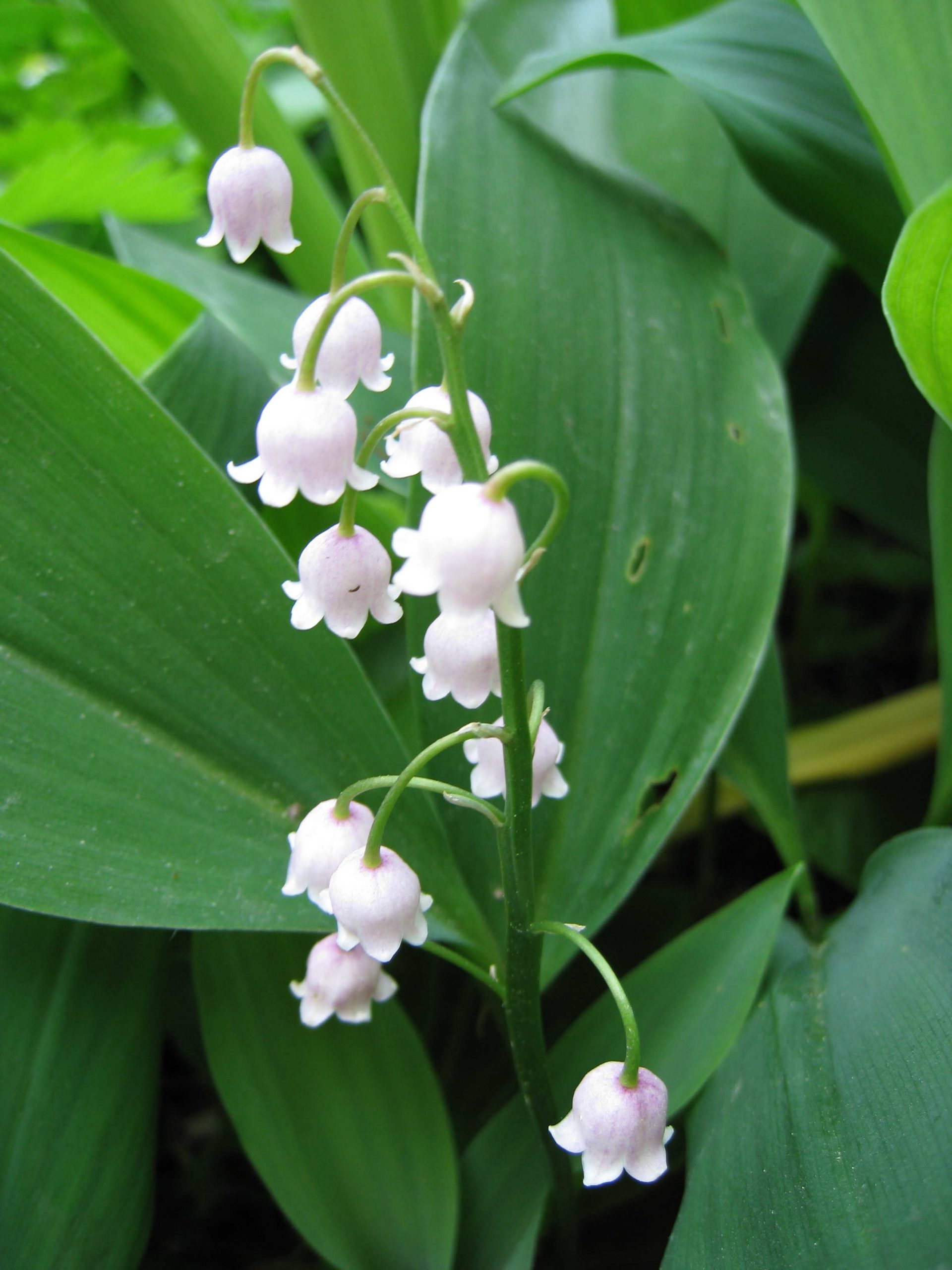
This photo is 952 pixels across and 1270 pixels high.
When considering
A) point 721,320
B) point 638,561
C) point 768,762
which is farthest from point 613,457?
point 768,762

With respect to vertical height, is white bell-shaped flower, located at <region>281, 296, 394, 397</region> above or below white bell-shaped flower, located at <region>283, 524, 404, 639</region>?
above

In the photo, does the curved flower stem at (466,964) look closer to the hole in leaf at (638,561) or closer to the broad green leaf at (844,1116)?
the broad green leaf at (844,1116)

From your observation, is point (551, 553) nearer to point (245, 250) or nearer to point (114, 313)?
point (245, 250)

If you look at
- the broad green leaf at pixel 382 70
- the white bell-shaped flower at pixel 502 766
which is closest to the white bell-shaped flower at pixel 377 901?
the white bell-shaped flower at pixel 502 766

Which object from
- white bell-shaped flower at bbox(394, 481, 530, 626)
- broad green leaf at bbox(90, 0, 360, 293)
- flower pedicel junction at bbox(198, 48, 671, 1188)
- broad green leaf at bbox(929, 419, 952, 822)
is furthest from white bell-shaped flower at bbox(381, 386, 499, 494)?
broad green leaf at bbox(90, 0, 360, 293)

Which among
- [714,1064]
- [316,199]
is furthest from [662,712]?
[316,199]

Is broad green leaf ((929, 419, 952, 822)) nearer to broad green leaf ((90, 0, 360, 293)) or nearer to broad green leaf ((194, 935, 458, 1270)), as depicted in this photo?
broad green leaf ((194, 935, 458, 1270))

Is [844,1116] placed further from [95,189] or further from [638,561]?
[95,189]

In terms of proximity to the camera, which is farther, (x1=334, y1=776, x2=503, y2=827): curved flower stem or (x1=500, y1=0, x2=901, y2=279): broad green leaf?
(x1=500, y1=0, x2=901, y2=279): broad green leaf
